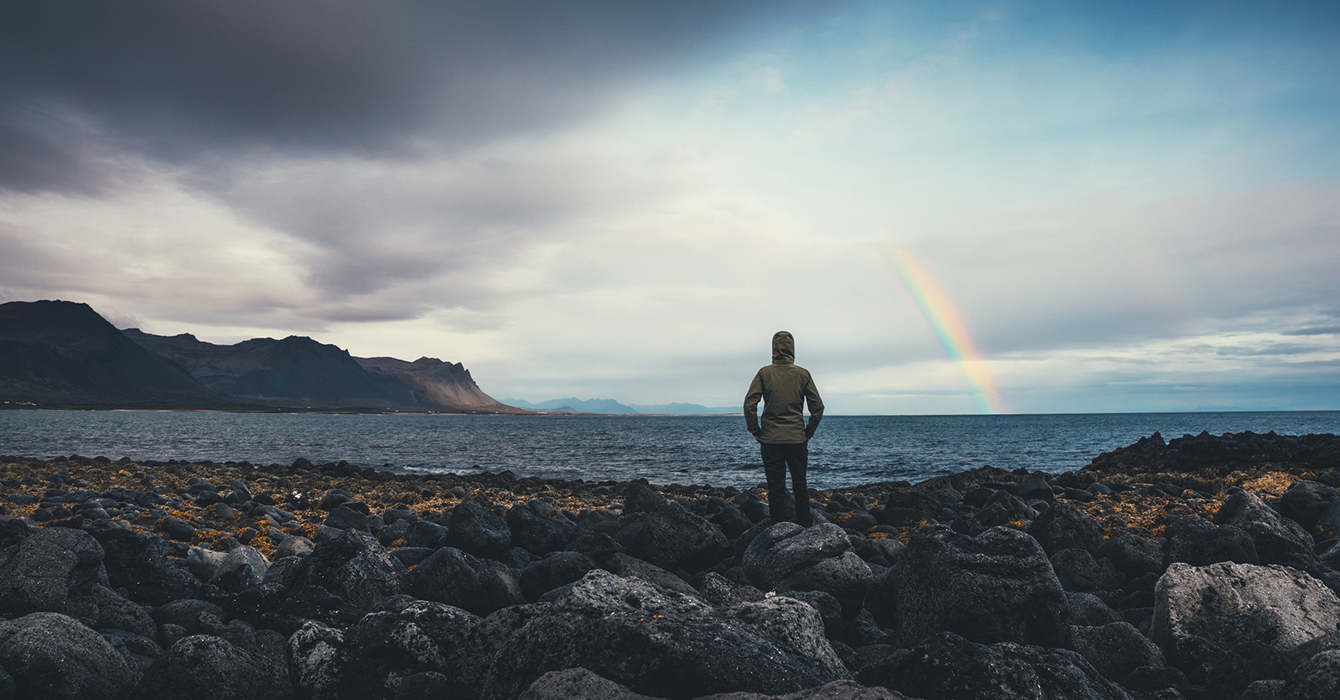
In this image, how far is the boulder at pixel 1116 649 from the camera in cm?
529

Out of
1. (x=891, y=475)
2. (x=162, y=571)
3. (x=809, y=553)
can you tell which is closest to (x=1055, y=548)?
(x=809, y=553)

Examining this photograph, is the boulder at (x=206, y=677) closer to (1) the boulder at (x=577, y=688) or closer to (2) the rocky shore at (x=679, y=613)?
(2) the rocky shore at (x=679, y=613)

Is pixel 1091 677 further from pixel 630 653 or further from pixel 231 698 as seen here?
pixel 231 698

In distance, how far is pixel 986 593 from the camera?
546 centimetres

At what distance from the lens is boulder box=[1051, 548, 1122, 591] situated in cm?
786

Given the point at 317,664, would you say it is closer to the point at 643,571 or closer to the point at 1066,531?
the point at 643,571

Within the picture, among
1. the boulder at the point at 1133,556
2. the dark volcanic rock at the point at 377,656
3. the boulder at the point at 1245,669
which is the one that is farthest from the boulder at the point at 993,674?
the boulder at the point at 1133,556

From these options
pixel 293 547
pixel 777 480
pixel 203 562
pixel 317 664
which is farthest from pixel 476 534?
pixel 317 664

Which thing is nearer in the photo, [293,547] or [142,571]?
[142,571]

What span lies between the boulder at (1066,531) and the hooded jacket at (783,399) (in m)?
3.36

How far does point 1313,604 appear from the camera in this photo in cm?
573

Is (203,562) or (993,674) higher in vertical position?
(993,674)

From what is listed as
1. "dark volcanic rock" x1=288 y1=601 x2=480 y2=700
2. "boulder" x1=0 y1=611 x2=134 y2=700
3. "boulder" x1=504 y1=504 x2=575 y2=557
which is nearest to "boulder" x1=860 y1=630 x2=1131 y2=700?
"dark volcanic rock" x1=288 y1=601 x2=480 y2=700

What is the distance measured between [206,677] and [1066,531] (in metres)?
9.46
